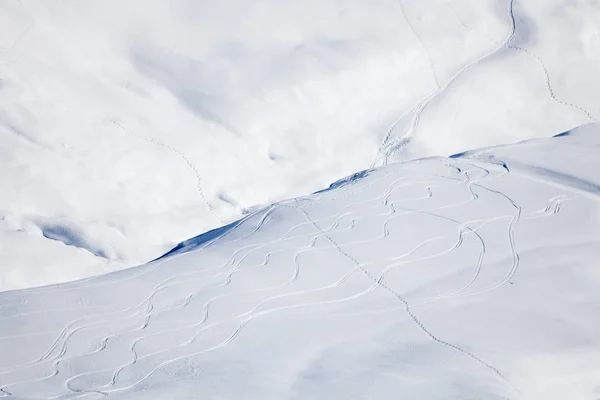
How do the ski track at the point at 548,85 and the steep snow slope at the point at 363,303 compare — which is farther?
the ski track at the point at 548,85

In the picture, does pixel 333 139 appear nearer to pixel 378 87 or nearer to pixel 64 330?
pixel 378 87

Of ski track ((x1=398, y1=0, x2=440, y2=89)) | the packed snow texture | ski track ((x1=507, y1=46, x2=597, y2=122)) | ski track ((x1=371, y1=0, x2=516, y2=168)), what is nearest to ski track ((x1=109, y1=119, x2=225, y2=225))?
the packed snow texture

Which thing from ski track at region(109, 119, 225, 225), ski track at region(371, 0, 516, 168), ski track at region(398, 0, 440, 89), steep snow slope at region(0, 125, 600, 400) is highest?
ski track at region(398, 0, 440, 89)

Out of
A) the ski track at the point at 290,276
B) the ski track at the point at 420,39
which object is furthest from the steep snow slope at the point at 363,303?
the ski track at the point at 420,39

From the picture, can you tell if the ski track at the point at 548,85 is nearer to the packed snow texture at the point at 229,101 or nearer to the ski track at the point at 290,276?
the packed snow texture at the point at 229,101

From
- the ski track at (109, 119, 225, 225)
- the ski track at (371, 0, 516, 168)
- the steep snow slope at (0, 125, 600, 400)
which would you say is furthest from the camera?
Answer: the ski track at (371, 0, 516, 168)

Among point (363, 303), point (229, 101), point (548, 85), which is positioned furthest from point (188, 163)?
point (548, 85)

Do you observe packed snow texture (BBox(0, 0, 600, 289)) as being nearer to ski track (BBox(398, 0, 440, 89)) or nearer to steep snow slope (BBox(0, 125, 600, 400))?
ski track (BBox(398, 0, 440, 89))

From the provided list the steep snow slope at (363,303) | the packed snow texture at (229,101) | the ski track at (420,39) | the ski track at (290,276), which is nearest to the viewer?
the steep snow slope at (363,303)
